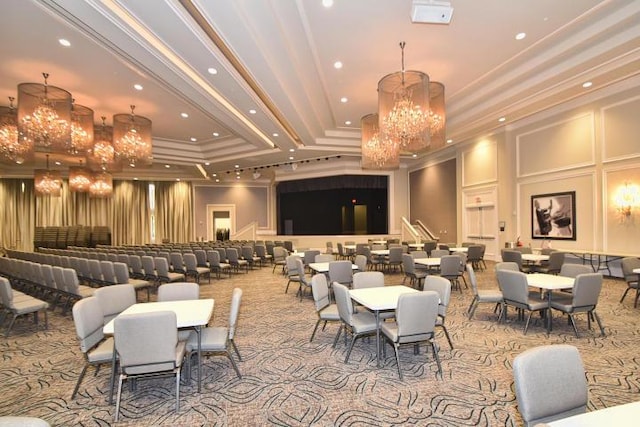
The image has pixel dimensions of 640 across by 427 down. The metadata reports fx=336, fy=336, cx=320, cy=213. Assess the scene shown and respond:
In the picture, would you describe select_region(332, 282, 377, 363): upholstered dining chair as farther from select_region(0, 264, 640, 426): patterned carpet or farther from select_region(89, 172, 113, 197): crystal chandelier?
select_region(89, 172, 113, 197): crystal chandelier

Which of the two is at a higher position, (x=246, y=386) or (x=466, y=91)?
(x=466, y=91)

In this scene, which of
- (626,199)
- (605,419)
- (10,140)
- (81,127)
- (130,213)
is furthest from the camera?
(130,213)

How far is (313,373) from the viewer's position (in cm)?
354

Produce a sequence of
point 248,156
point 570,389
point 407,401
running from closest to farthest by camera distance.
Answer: point 570,389
point 407,401
point 248,156

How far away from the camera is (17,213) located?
1653 centimetres

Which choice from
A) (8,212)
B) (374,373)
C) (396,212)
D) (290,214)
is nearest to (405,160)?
(396,212)

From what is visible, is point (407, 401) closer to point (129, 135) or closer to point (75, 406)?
point (75, 406)

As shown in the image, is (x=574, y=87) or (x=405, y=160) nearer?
(x=574, y=87)

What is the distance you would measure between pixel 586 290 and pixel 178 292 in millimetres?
5063

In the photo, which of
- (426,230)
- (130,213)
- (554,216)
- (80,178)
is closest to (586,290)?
(554,216)

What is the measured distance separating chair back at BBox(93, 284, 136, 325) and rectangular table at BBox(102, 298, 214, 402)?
1.48 feet

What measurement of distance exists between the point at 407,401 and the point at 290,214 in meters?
16.8

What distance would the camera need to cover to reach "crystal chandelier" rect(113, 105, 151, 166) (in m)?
8.06

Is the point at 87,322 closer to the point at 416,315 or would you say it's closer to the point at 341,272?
the point at 416,315
